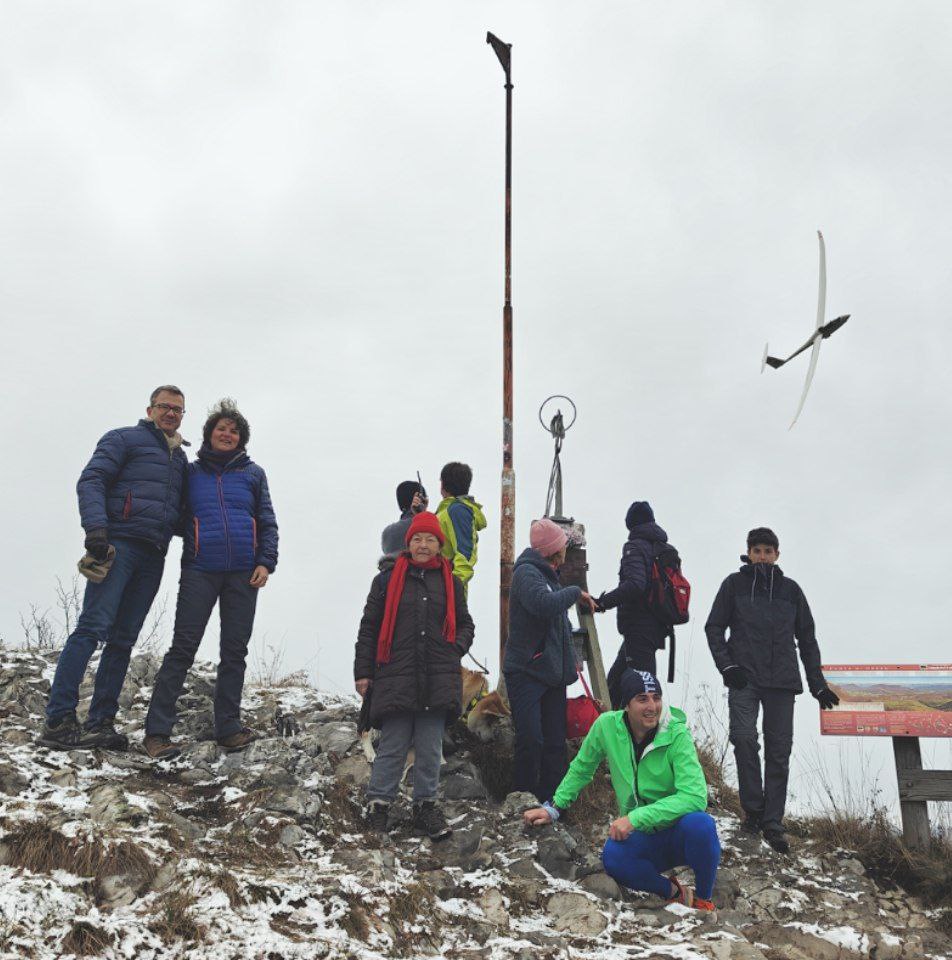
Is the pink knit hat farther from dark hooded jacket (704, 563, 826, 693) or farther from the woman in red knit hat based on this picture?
dark hooded jacket (704, 563, 826, 693)

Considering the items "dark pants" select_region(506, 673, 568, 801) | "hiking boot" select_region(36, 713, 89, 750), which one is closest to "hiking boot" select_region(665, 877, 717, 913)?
"dark pants" select_region(506, 673, 568, 801)

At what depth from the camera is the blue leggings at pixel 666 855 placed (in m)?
4.53

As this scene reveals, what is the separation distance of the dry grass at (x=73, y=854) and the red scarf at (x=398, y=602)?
65.7 inches

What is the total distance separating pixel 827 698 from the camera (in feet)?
20.3

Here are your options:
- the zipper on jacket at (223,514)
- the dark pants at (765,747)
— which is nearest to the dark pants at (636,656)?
the dark pants at (765,747)

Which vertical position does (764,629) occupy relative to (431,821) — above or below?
above

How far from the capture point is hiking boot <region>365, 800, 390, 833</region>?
16.7 ft

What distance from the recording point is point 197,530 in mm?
5633

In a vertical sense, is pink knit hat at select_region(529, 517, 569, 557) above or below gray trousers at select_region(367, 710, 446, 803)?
above

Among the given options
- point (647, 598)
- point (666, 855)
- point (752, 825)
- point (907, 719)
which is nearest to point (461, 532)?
point (647, 598)

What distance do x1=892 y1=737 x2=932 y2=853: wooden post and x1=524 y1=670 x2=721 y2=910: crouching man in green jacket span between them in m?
2.34

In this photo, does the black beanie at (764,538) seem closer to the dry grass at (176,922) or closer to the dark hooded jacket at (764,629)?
the dark hooded jacket at (764,629)

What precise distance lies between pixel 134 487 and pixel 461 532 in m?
2.34

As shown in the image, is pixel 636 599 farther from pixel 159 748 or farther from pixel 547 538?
pixel 159 748
